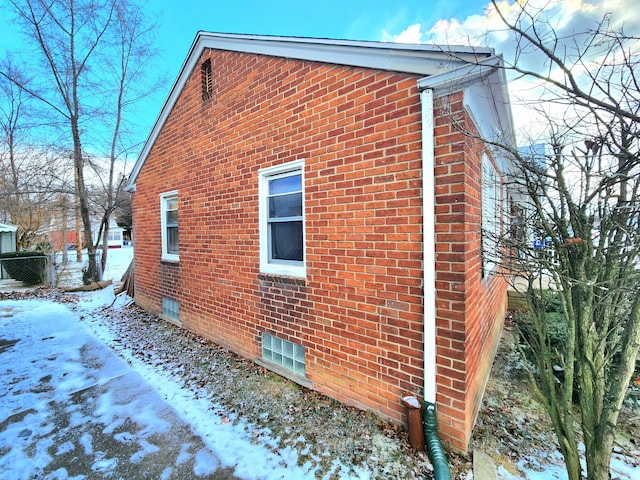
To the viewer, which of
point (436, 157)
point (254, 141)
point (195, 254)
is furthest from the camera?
point (195, 254)

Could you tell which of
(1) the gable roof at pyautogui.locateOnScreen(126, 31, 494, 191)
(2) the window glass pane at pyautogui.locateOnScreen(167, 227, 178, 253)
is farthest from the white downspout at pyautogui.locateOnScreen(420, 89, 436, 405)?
(2) the window glass pane at pyautogui.locateOnScreen(167, 227, 178, 253)

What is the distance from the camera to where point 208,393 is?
3.49m

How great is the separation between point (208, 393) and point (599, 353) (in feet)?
12.3

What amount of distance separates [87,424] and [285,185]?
134 inches

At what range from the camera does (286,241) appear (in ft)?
12.9

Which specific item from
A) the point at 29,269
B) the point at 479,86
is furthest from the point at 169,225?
the point at 29,269

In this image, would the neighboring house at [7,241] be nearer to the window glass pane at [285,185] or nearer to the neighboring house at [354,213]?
the neighboring house at [354,213]

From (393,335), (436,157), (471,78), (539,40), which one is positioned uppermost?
(471,78)

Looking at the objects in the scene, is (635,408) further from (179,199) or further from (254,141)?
(179,199)

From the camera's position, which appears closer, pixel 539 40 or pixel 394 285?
pixel 539 40

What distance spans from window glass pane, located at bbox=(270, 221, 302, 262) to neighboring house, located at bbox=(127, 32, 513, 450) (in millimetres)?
23

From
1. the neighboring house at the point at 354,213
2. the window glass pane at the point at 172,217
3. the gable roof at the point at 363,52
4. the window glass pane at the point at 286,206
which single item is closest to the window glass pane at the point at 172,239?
the window glass pane at the point at 172,217

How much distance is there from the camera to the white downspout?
243cm

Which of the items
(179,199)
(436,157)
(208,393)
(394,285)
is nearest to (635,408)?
(394,285)
